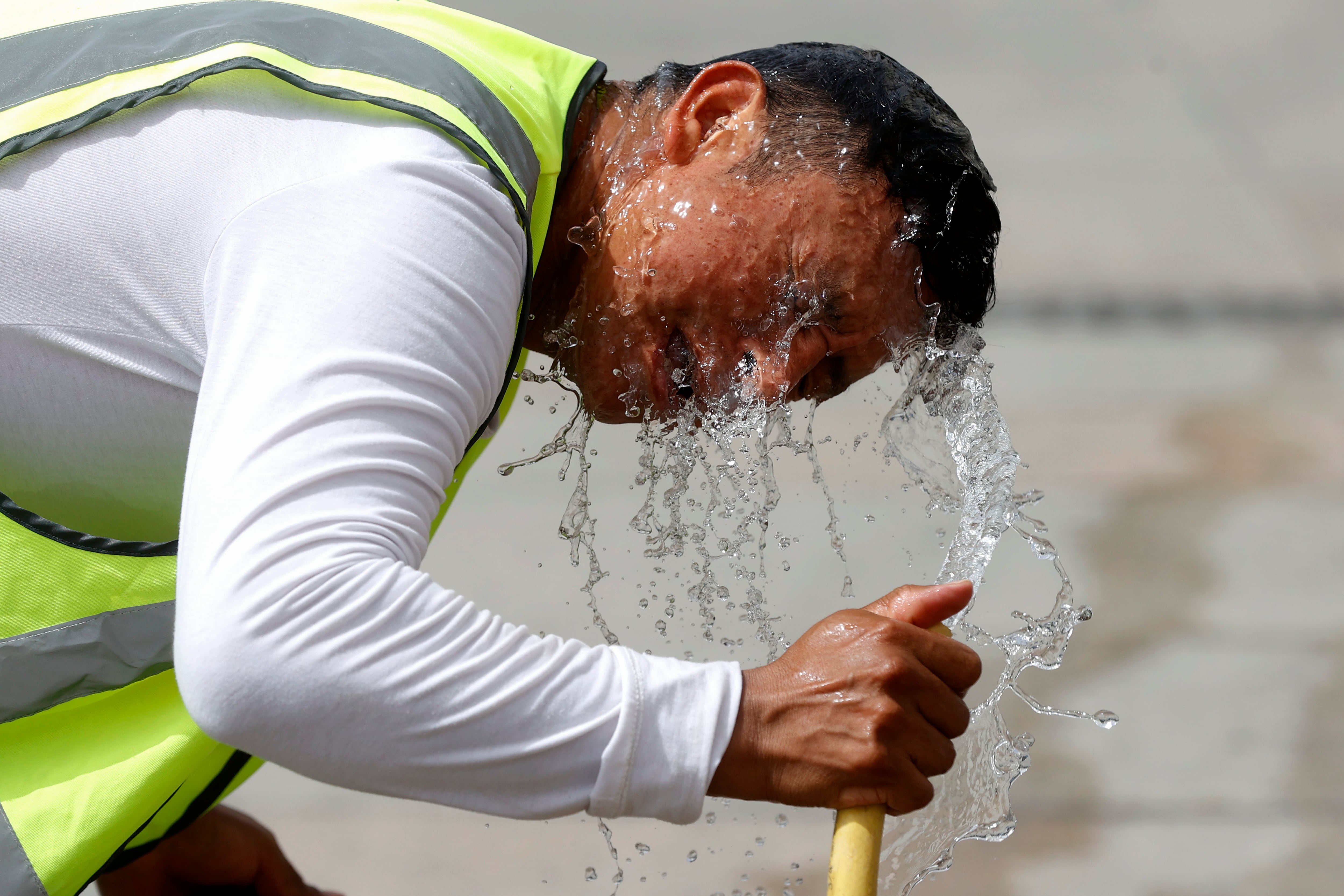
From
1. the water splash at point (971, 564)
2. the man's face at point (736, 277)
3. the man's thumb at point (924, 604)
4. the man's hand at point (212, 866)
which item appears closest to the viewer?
the man's thumb at point (924, 604)

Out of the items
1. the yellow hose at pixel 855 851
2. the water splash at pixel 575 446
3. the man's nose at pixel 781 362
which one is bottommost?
the yellow hose at pixel 855 851

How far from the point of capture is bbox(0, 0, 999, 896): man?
3.66 feet

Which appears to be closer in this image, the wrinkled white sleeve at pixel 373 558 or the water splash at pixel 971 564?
the wrinkled white sleeve at pixel 373 558

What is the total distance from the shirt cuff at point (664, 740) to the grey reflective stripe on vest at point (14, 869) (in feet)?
2.28

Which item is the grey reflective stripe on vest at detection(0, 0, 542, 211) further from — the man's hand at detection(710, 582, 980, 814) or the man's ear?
the man's hand at detection(710, 582, 980, 814)

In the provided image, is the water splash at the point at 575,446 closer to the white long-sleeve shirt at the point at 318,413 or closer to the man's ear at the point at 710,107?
the man's ear at the point at 710,107

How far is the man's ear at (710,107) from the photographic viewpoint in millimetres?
1658

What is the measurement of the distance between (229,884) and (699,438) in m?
0.98

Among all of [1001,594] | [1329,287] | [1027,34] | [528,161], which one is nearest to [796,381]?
[528,161]

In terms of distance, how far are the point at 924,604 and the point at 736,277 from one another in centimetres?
46

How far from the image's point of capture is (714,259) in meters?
1.63

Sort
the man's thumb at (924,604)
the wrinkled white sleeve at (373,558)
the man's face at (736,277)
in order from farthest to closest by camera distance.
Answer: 1. the man's face at (736,277)
2. the man's thumb at (924,604)
3. the wrinkled white sleeve at (373,558)

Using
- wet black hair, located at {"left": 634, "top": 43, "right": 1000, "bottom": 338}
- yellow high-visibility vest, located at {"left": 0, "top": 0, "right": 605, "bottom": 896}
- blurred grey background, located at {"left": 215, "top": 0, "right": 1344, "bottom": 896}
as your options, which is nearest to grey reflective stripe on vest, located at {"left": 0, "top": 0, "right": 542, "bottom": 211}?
yellow high-visibility vest, located at {"left": 0, "top": 0, "right": 605, "bottom": 896}

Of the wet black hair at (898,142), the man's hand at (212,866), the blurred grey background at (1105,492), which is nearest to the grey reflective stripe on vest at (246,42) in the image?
the wet black hair at (898,142)
